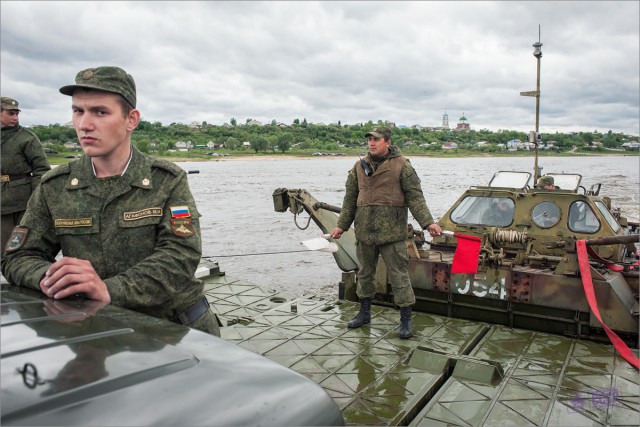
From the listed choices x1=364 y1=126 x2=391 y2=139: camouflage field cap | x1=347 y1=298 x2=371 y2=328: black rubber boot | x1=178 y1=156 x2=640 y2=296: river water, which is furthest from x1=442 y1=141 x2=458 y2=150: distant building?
x1=347 y1=298 x2=371 y2=328: black rubber boot

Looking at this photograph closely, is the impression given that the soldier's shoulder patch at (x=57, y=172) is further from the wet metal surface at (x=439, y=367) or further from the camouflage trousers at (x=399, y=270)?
the camouflage trousers at (x=399, y=270)

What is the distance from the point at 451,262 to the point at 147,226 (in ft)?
15.9

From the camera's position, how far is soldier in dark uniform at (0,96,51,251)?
18.1 ft

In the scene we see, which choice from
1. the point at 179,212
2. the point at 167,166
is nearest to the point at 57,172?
the point at 167,166

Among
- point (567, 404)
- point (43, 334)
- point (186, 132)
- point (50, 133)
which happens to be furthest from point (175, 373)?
point (186, 132)

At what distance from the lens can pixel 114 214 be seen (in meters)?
2.27

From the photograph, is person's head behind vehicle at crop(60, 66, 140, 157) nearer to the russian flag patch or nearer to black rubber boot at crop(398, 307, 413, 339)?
the russian flag patch

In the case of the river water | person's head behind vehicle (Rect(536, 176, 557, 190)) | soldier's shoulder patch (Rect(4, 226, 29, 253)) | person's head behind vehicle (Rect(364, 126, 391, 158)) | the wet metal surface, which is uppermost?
person's head behind vehicle (Rect(364, 126, 391, 158))

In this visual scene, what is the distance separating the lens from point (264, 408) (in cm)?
126

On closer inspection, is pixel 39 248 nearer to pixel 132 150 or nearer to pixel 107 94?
pixel 132 150

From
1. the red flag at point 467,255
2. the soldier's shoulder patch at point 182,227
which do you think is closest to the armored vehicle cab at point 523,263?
the red flag at point 467,255

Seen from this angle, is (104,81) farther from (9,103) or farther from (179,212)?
(9,103)

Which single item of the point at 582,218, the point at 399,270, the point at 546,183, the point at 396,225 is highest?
the point at 546,183

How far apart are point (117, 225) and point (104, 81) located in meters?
0.58
